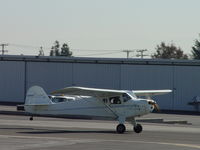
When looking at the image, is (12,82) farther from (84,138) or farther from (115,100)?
(84,138)

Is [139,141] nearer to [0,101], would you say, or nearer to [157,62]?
[157,62]

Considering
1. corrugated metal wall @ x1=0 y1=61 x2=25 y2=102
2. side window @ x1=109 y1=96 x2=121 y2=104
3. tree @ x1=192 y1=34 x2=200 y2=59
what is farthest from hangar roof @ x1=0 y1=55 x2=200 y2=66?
tree @ x1=192 y1=34 x2=200 y2=59

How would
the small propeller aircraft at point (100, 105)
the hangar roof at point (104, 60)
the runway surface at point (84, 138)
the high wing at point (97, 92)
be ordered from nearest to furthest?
the runway surface at point (84, 138)
the high wing at point (97, 92)
the small propeller aircraft at point (100, 105)
the hangar roof at point (104, 60)

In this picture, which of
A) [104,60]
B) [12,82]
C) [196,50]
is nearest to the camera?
[104,60]

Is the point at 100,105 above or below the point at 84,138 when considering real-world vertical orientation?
above

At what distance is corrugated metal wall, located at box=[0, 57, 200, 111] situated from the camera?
58094 millimetres

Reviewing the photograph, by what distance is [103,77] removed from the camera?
60594 millimetres

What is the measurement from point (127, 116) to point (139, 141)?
20.0 feet

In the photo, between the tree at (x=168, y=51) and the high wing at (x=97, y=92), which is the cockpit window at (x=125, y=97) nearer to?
the high wing at (x=97, y=92)

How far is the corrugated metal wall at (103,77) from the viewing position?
58.1m

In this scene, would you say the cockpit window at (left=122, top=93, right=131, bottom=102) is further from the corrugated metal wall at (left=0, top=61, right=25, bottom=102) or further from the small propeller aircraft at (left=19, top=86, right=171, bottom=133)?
the corrugated metal wall at (left=0, top=61, right=25, bottom=102)

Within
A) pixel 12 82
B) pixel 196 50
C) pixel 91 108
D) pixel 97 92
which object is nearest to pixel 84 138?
pixel 97 92

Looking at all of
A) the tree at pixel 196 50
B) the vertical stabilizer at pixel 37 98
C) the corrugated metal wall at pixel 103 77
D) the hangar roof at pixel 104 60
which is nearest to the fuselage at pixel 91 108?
the vertical stabilizer at pixel 37 98

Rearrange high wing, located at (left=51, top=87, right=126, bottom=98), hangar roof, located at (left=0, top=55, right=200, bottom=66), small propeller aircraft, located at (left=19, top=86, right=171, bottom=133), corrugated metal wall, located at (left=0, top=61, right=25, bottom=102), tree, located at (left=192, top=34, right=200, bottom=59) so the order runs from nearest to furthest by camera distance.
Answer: high wing, located at (left=51, top=87, right=126, bottom=98) < small propeller aircraft, located at (left=19, top=86, right=171, bottom=133) < hangar roof, located at (left=0, top=55, right=200, bottom=66) < corrugated metal wall, located at (left=0, top=61, right=25, bottom=102) < tree, located at (left=192, top=34, right=200, bottom=59)
